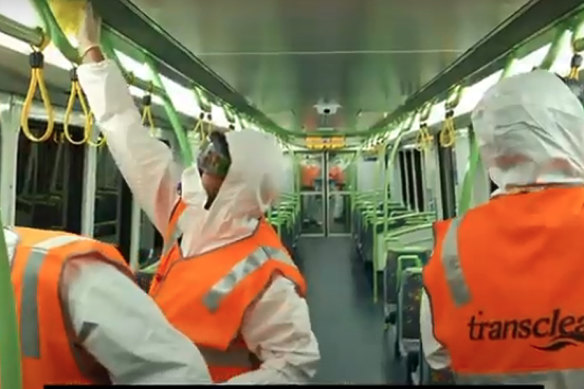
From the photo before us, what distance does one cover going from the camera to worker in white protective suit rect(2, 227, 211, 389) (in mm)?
1003

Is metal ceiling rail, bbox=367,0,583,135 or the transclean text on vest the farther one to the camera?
metal ceiling rail, bbox=367,0,583,135

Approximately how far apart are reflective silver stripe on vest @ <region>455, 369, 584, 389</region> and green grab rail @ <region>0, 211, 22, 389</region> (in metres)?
1.08

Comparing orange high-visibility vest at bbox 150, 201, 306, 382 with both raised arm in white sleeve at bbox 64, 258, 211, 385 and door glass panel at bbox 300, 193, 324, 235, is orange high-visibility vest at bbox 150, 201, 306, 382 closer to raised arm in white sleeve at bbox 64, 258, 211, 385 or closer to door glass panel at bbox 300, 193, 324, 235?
raised arm in white sleeve at bbox 64, 258, 211, 385

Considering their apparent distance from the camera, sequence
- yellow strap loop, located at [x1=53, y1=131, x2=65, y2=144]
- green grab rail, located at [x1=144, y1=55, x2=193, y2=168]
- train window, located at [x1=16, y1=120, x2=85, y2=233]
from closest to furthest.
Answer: green grab rail, located at [x1=144, y1=55, x2=193, y2=168]
train window, located at [x1=16, y1=120, x2=85, y2=233]
yellow strap loop, located at [x1=53, y1=131, x2=65, y2=144]

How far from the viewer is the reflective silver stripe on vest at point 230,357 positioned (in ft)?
5.65

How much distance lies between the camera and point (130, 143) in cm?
208

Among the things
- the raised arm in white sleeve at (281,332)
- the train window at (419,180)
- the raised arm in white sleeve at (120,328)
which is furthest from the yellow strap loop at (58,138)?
the train window at (419,180)

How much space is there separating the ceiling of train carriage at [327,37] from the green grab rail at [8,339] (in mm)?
1198

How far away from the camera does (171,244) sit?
83.0 inches

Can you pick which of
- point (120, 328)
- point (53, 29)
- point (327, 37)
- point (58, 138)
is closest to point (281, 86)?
point (58, 138)

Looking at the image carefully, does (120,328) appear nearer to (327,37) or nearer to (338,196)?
(327,37)

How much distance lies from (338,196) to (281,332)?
1308 centimetres

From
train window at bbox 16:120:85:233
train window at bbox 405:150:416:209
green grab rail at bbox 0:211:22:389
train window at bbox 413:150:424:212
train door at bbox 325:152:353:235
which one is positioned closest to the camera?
green grab rail at bbox 0:211:22:389

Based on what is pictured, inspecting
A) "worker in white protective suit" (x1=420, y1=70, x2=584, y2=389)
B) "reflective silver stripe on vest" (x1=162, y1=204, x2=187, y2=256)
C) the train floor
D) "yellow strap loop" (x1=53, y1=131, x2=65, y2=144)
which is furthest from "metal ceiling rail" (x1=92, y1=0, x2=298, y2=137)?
the train floor
